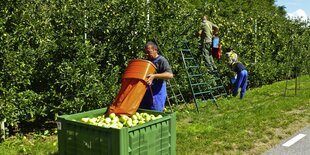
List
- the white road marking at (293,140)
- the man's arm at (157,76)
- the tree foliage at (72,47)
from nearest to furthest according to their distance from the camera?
the man's arm at (157,76) → the tree foliage at (72,47) → the white road marking at (293,140)

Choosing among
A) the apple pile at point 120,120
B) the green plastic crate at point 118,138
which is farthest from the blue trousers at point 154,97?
the green plastic crate at point 118,138

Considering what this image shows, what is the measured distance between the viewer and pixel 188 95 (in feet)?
39.1

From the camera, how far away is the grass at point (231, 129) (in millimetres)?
6754

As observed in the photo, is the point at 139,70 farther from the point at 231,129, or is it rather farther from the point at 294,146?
the point at 294,146

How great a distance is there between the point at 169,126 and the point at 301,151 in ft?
10.2

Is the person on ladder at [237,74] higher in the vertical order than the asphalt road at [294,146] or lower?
higher

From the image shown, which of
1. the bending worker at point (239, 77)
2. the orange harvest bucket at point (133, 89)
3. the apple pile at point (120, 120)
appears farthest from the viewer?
the bending worker at point (239, 77)

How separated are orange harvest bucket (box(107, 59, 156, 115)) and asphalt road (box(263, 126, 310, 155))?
2.67 metres

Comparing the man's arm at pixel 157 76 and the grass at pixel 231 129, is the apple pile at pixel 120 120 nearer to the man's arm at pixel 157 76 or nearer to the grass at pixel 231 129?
the man's arm at pixel 157 76

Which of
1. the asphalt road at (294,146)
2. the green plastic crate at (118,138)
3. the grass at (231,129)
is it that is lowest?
the asphalt road at (294,146)

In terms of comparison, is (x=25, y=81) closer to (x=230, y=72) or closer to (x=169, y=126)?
(x=169, y=126)

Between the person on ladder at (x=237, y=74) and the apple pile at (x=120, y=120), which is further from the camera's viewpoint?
the person on ladder at (x=237, y=74)

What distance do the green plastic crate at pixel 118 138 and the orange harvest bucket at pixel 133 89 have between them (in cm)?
51

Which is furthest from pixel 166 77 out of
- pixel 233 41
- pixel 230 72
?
pixel 233 41
